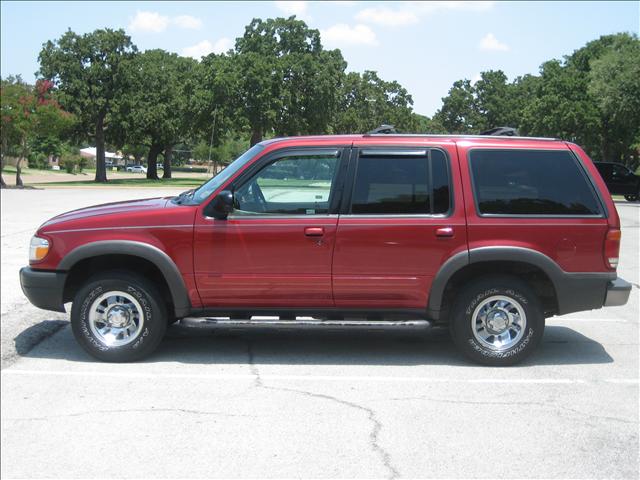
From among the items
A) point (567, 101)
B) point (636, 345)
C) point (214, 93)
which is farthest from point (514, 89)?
point (636, 345)

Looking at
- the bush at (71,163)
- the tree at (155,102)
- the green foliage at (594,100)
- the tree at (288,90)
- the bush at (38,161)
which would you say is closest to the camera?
the green foliage at (594,100)

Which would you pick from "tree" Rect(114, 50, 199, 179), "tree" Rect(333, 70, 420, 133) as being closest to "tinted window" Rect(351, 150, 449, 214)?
"tree" Rect(114, 50, 199, 179)

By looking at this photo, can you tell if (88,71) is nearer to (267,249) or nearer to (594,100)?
(594,100)

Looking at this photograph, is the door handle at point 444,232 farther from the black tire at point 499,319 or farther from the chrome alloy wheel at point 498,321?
the chrome alloy wheel at point 498,321

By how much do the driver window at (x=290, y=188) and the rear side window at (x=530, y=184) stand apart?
4.24 ft

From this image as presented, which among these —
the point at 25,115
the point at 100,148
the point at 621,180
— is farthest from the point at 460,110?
the point at 25,115

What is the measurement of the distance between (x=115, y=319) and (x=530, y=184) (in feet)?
12.3

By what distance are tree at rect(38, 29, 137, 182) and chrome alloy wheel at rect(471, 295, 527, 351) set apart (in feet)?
163

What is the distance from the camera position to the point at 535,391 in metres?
5.32

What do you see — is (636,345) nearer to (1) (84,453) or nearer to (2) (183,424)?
(2) (183,424)

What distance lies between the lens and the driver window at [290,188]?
5863 millimetres

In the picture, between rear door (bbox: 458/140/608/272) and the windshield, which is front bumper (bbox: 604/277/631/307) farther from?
the windshield

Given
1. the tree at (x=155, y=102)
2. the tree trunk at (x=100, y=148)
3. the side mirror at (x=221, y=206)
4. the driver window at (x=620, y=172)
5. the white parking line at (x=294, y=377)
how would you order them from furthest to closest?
1. the tree trunk at (x=100, y=148)
2. the tree at (x=155, y=102)
3. the driver window at (x=620, y=172)
4. the side mirror at (x=221, y=206)
5. the white parking line at (x=294, y=377)

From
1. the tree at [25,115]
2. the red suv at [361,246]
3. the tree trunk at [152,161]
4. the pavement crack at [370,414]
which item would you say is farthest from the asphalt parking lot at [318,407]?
the tree trunk at [152,161]
